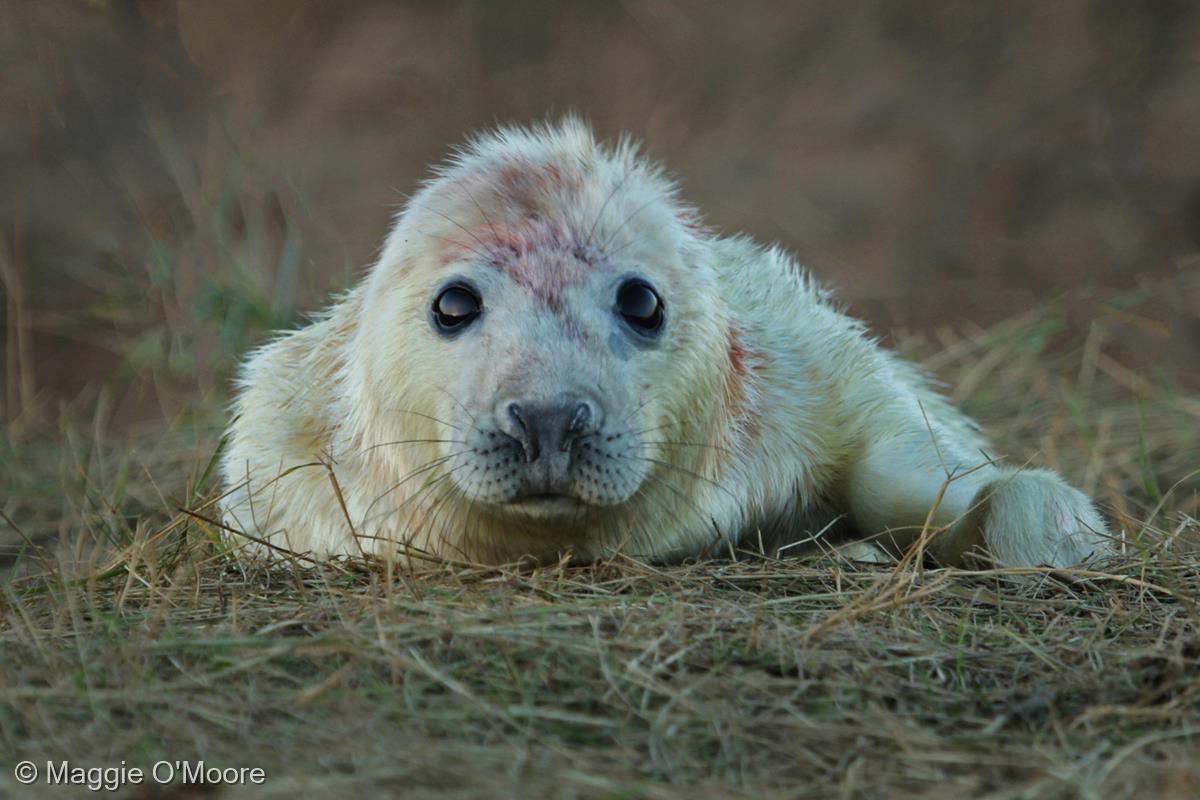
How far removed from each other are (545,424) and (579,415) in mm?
74

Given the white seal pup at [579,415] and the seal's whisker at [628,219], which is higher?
the seal's whisker at [628,219]

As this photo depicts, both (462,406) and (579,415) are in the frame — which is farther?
(462,406)

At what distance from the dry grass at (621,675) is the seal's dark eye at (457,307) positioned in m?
0.56

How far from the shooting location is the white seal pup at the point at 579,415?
3.08m

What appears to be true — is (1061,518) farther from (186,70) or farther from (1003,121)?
(186,70)

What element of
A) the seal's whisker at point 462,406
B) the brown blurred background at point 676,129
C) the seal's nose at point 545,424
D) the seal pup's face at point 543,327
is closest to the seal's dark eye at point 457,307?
the seal pup's face at point 543,327

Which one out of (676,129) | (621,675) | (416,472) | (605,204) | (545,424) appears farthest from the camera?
(676,129)

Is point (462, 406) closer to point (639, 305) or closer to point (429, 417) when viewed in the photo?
point (429, 417)

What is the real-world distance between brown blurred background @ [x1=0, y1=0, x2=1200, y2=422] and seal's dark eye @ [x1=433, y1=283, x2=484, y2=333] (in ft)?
12.5

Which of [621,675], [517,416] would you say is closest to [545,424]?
[517,416]

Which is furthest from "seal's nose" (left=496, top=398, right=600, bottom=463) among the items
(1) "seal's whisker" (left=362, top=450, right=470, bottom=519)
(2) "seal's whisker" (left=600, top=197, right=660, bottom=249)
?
(2) "seal's whisker" (left=600, top=197, right=660, bottom=249)

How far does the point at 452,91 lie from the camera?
29.6 ft

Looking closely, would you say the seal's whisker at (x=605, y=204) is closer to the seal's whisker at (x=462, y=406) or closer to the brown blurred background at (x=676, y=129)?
the seal's whisker at (x=462, y=406)

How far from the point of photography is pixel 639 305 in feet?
10.8
